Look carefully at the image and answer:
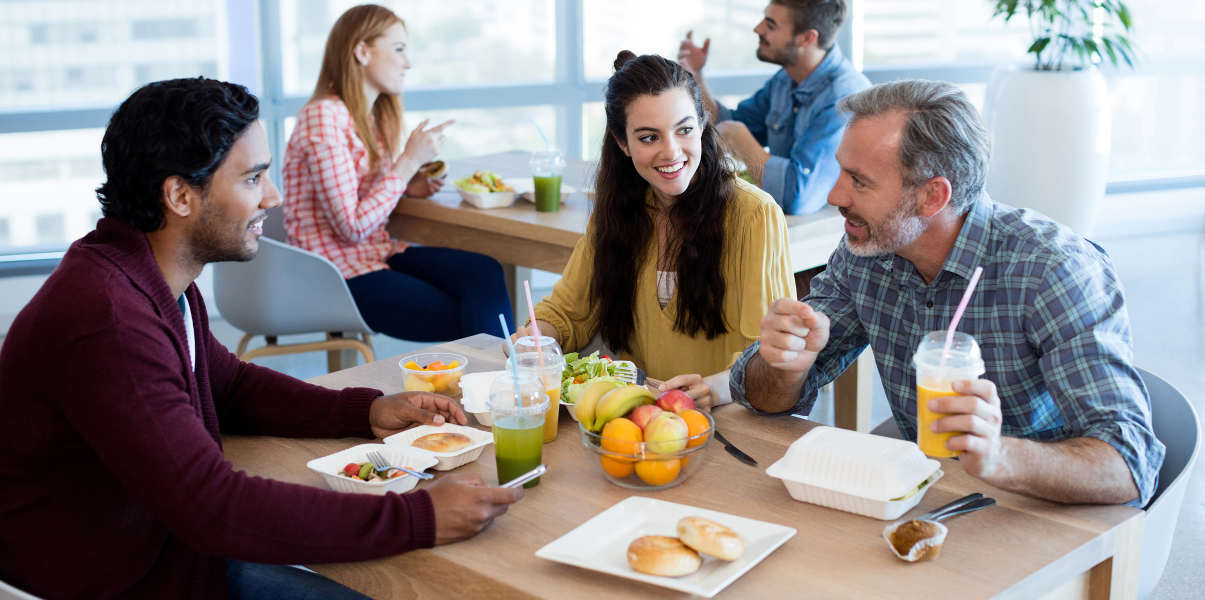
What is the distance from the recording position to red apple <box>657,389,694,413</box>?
160 centimetres

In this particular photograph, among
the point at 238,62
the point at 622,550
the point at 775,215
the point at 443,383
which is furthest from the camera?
the point at 238,62

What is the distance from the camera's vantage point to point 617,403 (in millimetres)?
1561

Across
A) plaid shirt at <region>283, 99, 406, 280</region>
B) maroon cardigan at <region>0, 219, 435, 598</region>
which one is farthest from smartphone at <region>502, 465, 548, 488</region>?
plaid shirt at <region>283, 99, 406, 280</region>

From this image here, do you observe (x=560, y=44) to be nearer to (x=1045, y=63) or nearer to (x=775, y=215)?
(x=1045, y=63)

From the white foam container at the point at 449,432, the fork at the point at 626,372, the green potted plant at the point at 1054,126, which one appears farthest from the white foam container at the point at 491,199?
the green potted plant at the point at 1054,126

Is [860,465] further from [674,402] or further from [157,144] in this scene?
[157,144]

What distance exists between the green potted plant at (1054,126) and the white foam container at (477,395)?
3.91 metres

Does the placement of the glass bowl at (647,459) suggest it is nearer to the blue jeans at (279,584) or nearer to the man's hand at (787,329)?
the man's hand at (787,329)

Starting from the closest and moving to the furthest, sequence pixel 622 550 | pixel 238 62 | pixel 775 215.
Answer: pixel 622 550
pixel 775 215
pixel 238 62

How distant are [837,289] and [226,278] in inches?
72.1

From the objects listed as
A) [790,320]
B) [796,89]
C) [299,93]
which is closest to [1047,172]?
[796,89]

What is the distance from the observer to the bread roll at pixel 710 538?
1301mm

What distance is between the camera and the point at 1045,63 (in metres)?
5.49

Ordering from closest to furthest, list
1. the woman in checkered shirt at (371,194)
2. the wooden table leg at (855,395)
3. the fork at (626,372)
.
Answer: the fork at (626,372)
the wooden table leg at (855,395)
the woman in checkered shirt at (371,194)
